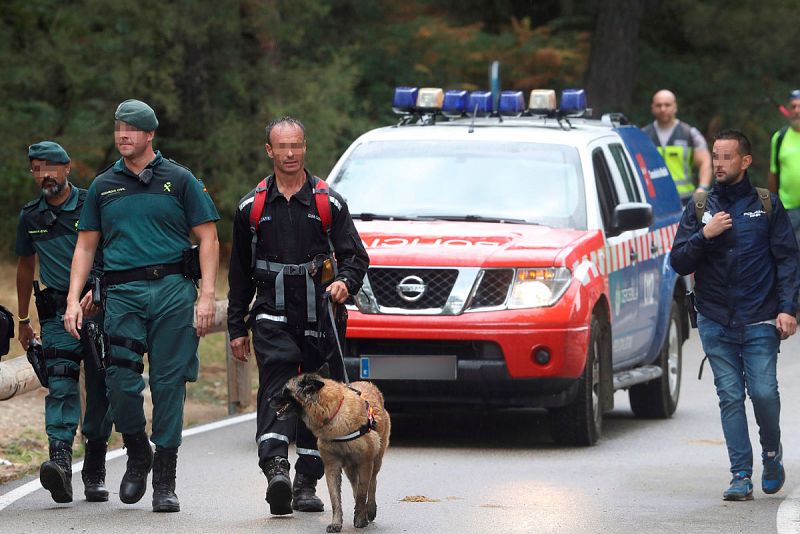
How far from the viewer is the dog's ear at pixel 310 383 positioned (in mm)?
8016

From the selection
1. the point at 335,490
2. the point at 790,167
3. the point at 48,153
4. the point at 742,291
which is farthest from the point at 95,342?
the point at 790,167

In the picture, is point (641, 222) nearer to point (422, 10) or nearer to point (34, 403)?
point (34, 403)

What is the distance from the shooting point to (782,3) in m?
29.0

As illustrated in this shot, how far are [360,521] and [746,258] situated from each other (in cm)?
249

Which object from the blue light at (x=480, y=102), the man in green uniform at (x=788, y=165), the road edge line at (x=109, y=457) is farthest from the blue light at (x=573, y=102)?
the man in green uniform at (x=788, y=165)

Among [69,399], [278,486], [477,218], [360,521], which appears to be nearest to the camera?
[360,521]

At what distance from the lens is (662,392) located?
13.2 meters

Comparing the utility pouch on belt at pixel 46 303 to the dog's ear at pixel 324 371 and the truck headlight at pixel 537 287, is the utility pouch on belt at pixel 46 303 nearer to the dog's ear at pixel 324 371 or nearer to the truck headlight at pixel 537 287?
the dog's ear at pixel 324 371

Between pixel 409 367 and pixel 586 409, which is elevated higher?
pixel 409 367

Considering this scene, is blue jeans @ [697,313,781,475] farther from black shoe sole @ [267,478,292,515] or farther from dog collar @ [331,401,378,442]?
black shoe sole @ [267,478,292,515]

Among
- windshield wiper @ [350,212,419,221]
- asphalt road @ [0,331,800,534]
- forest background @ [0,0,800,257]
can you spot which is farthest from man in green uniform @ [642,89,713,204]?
forest background @ [0,0,800,257]

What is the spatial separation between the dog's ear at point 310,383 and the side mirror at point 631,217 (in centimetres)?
401

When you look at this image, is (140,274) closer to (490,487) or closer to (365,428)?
(365,428)

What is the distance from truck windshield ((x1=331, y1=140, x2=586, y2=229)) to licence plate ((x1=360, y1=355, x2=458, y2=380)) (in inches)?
48.2
